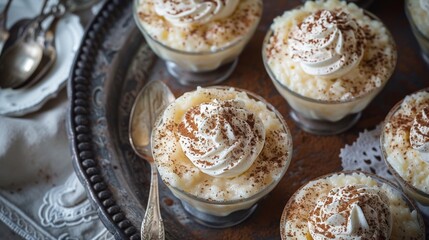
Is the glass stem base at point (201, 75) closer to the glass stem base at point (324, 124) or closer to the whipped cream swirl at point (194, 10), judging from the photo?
the whipped cream swirl at point (194, 10)

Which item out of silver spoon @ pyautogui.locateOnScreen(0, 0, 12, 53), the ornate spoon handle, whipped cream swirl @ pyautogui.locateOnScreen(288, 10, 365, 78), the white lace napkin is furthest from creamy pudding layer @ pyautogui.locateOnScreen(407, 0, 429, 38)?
silver spoon @ pyautogui.locateOnScreen(0, 0, 12, 53)

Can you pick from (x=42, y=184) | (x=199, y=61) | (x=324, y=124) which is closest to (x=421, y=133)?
(x=324, y=124)

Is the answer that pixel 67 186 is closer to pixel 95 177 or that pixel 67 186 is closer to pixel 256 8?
pixel 95 177

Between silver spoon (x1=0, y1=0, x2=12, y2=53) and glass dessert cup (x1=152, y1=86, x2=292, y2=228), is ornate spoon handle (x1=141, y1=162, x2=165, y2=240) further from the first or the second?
silver spoon (x1=0, y1=0, x2=12, y2=53)

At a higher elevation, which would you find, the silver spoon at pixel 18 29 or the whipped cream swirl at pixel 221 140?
the silver spoon at pixel 18 29

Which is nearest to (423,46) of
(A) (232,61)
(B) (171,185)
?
(A) (232,61)

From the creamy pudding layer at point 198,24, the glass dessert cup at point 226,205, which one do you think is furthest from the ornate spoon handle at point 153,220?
the creamy pudding layer at point 198,24
